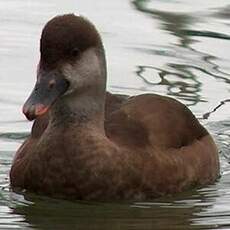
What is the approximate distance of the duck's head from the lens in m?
8.89

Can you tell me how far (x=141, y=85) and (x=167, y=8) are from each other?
226cm

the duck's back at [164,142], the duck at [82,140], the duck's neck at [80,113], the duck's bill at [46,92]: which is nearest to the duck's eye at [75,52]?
the duck at [82,140]

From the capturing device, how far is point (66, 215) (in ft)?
29.4

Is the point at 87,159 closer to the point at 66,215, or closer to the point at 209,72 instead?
the point at 66,215

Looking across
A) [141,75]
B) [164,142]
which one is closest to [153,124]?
[164,142]

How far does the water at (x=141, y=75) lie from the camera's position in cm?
898

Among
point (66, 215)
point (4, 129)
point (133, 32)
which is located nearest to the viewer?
point (66, 215)

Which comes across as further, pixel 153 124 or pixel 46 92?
pixel 153 124

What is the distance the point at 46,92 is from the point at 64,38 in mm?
347

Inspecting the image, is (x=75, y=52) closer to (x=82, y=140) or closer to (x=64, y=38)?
(x=64, y=38)

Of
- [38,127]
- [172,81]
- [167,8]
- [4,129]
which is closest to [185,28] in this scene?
[167,8]

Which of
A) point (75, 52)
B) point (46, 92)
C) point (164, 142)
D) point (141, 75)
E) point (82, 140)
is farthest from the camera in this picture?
point (141, 75)

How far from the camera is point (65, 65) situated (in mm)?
8953

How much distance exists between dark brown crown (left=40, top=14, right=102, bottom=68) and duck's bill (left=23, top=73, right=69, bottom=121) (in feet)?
0.28
